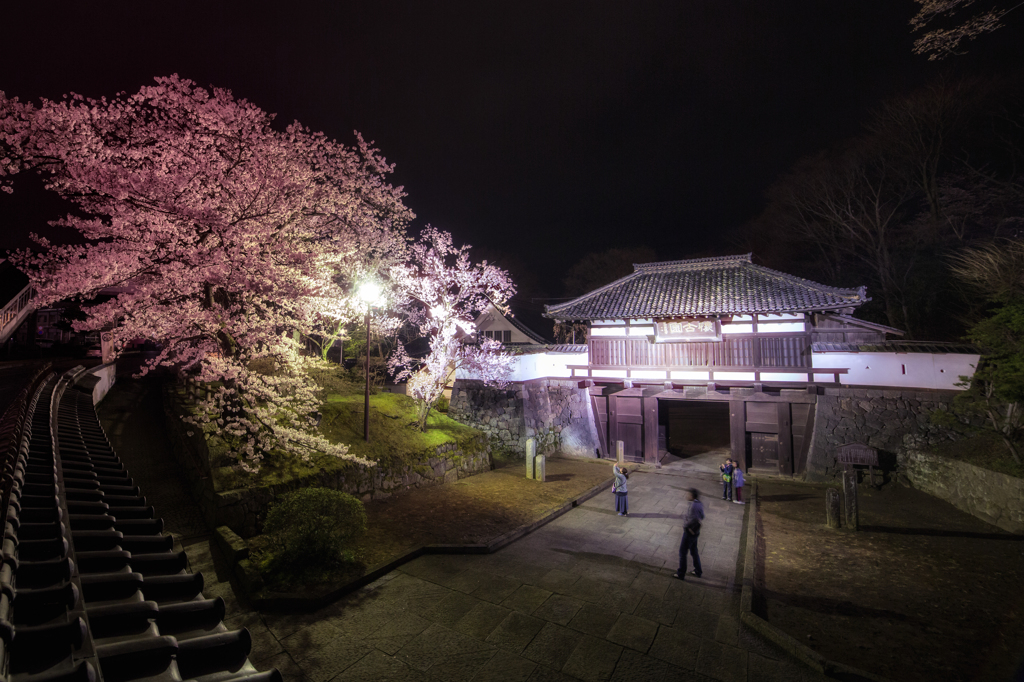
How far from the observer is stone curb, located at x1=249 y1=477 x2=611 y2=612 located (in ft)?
25.4

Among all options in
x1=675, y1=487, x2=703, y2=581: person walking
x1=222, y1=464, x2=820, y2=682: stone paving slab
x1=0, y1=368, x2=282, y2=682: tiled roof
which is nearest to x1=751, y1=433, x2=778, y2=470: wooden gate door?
x1=222, y1=464, x2=820, y2=682: stone paving slab

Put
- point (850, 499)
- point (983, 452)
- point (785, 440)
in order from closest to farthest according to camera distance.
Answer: point (850, 499), point (983, 452), point (785, 440)

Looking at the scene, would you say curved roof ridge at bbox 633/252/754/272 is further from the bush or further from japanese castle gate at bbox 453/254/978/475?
the bush

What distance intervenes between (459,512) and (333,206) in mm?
10999

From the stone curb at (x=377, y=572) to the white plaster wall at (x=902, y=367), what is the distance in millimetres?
12476

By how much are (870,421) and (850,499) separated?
22.1 ft

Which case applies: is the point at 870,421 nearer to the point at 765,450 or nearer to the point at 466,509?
the point at 765,450

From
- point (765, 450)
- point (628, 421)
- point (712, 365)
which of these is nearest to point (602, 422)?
point (628, 421)

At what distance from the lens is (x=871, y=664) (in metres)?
6.63

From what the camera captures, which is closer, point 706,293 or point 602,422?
point 706,293

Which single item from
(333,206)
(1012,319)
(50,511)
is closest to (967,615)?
(1012,319)

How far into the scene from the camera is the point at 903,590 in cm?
895

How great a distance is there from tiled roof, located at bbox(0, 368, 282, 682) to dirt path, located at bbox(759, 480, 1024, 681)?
28.2ft

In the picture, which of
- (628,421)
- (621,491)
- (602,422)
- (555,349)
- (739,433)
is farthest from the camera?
(602,422)
